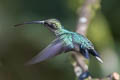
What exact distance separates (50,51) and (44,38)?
2.06 meters

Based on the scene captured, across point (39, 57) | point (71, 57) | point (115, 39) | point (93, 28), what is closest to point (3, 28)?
point (93, 28)

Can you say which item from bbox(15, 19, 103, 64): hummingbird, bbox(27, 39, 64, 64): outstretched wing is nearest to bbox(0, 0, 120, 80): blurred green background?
bbox(15, 19, 103, 64): hummingbird

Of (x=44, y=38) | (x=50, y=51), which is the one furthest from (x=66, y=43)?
(x=44, y=38)

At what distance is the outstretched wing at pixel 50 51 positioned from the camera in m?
1.79

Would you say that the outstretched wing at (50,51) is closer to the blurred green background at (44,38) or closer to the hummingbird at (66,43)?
the hummingbird at (66,43)

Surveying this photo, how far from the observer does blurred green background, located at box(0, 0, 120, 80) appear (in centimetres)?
376

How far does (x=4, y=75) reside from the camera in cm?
370

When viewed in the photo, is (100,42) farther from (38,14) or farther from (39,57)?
(39,57)

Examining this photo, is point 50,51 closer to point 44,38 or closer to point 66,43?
point 66,43

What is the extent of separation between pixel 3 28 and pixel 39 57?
212cm

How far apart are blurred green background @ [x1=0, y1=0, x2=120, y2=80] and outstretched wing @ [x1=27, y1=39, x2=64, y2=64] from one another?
5.69 feet

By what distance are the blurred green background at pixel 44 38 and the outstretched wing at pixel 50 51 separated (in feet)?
5.69

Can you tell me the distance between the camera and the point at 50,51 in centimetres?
186

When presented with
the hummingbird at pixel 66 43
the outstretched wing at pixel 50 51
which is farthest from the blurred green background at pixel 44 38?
the outstretched wing at pixel 50 51
